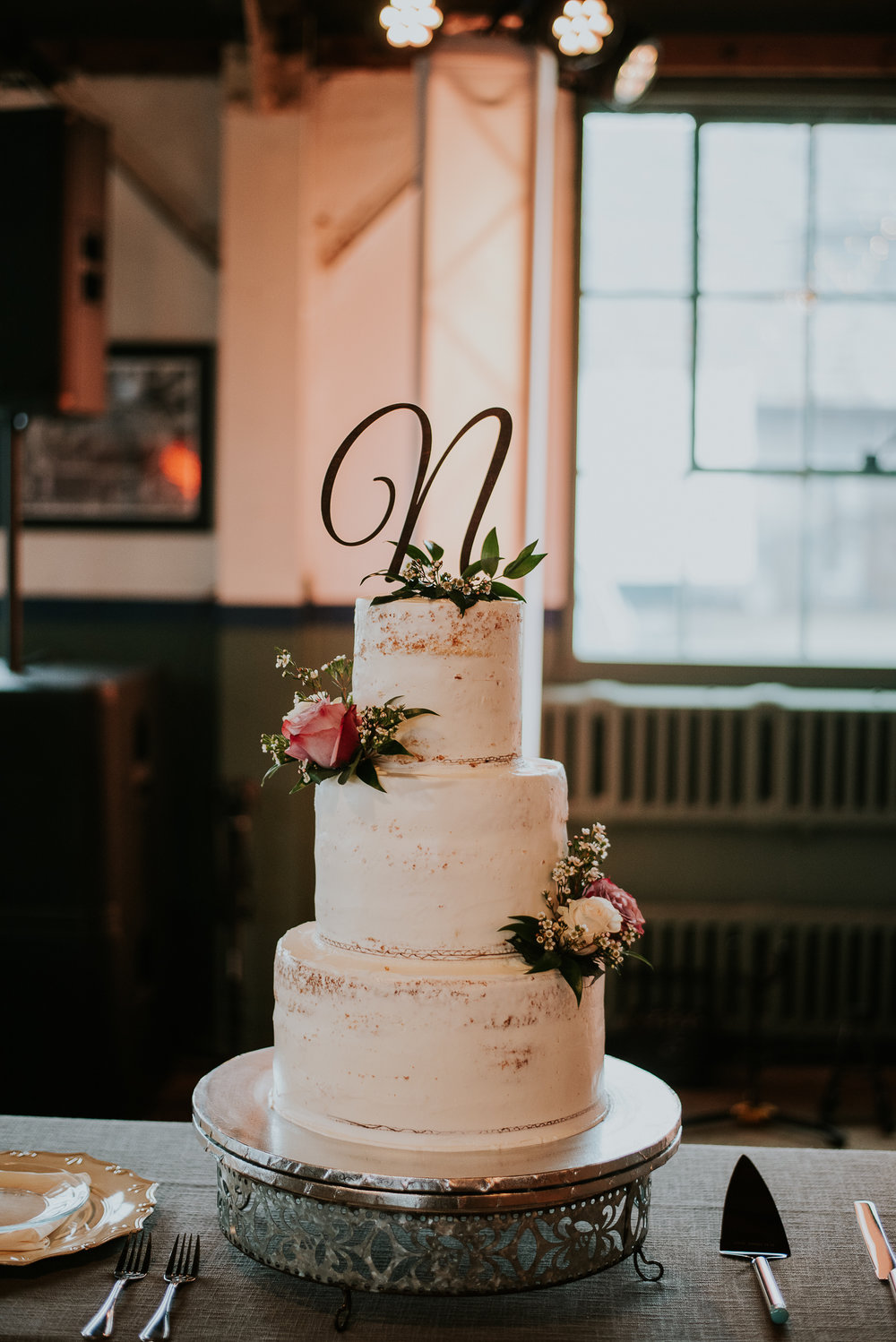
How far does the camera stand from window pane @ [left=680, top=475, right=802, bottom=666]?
194 inches

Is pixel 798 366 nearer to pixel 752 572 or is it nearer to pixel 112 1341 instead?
pixel 752 572

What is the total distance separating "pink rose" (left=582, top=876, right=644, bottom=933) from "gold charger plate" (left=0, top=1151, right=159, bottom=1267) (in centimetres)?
70

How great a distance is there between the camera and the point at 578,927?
162 cm

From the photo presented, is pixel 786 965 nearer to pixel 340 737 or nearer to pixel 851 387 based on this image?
pixel 851 387

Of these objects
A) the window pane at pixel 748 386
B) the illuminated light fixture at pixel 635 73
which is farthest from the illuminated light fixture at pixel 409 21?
the window pane at pixel 748 386

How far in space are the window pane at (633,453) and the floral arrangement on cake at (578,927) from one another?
3295 mm

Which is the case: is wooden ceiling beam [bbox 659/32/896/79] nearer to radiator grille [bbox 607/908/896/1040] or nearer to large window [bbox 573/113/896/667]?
large window [bbox 573/113/896/667]

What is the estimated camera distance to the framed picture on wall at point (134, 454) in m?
4.84

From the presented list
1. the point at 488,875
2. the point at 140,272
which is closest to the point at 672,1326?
the point at 488,875

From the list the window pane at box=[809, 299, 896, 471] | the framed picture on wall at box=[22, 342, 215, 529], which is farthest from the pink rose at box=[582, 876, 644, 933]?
the window pane at box=[809, 299, 896, 471]

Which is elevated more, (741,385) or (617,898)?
(741,385)

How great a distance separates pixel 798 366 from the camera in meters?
4.92

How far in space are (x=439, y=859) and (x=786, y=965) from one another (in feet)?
11.2

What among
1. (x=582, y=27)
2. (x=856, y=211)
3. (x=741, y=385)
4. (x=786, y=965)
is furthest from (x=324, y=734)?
(x=856, y=211)
